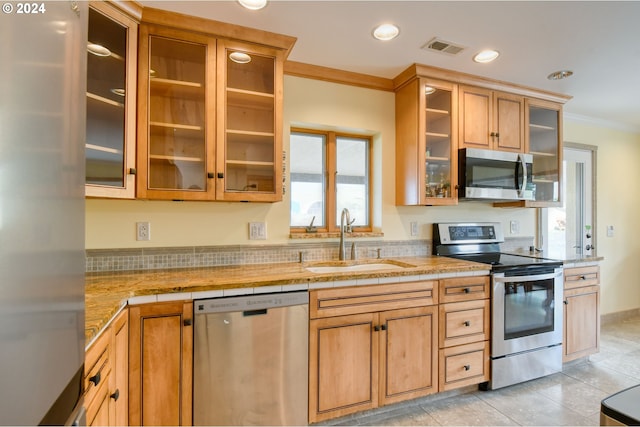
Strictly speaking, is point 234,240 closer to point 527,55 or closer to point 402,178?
point 402,178

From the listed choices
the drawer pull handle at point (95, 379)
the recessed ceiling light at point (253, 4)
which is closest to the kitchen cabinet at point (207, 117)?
the recessed ceiling light at point (253, 4)

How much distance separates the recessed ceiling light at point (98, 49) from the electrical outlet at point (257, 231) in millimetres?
1289

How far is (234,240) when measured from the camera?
216cm

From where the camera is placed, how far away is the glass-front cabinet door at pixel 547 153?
288 centimetres

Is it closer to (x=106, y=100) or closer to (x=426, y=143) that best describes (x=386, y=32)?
(x=426, y=143)

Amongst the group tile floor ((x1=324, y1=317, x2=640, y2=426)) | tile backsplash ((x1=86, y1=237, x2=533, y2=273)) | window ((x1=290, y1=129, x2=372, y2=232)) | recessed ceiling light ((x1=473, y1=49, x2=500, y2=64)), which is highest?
recessed ceiling light ((x1=473, y1=49, x2=500, y2=64))

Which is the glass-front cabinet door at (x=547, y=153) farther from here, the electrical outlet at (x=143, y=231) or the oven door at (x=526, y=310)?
the electrical outlet at (x=143, y=231)

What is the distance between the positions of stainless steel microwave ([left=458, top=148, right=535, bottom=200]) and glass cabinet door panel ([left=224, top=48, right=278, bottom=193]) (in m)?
1.59

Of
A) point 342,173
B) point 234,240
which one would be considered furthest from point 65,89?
point 342,173

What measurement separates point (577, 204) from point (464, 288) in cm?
268

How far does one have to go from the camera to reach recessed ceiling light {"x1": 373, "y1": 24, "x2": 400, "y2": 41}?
185 cm

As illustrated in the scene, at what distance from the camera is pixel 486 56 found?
219 cm

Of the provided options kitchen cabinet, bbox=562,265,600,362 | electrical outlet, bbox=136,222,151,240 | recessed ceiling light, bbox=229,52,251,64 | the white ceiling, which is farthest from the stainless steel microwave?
electrical outlet, bbox=136,222,151,240

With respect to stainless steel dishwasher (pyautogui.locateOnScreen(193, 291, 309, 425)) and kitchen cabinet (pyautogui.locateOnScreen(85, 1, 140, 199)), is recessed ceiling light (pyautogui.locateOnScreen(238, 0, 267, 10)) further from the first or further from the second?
stainless steel dishwasher (pyautogui.locateOnScreen(193, 291, 309, 425))
